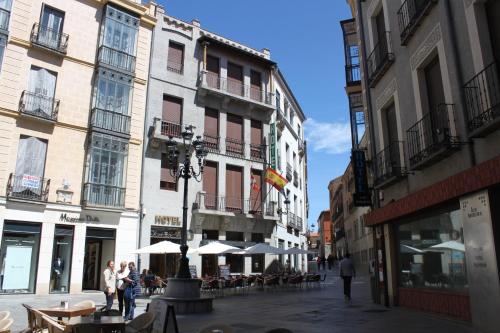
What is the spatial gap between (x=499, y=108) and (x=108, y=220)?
18.0 m

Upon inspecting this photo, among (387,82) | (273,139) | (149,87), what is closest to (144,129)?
(149,87)

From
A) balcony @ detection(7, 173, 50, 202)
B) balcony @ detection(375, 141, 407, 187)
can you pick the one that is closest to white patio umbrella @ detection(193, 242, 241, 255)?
balcony @ detection(7, 173, 50, 202)

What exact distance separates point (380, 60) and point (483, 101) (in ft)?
19.8

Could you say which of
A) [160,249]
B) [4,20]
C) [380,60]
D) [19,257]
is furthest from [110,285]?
[4,20]

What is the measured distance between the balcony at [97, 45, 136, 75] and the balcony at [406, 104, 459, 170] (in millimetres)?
16164

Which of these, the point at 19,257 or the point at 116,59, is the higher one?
the point at 116,59

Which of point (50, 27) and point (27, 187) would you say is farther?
point (50, 27)

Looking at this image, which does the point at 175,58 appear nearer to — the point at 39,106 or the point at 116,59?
the point at 116,59

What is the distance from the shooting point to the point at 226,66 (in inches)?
1077

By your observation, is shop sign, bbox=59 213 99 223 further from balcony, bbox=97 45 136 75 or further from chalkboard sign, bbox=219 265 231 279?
balcony, bbox=97 45 136 75

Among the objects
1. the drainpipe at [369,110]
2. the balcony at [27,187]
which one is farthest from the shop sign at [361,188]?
the balcony at [27,187]

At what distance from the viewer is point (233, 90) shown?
89.9 feet

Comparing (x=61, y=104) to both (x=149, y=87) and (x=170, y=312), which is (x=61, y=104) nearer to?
(x=149, y=87)

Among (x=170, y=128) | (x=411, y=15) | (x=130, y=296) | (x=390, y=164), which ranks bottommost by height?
(x=130, y=296)
